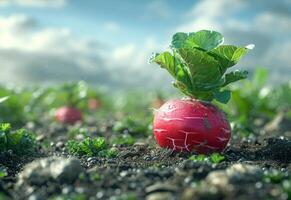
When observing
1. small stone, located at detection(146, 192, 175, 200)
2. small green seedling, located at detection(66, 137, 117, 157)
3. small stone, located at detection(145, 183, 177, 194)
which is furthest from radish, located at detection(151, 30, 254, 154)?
small stone, located at detection(146, 192, 175, 200)

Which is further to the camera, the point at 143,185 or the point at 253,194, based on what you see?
the point at 143,185

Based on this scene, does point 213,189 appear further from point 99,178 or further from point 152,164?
point 152,164

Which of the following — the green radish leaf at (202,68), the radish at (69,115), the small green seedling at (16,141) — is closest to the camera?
the green radish leaf at (202,68)

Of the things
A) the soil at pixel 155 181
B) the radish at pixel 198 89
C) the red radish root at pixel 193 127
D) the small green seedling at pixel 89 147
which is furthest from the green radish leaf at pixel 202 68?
the small green seedling at pixel 89 147

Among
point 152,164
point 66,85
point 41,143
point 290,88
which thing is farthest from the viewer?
point 290,88

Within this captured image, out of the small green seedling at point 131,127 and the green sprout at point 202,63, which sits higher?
the green sprout at point 202,63

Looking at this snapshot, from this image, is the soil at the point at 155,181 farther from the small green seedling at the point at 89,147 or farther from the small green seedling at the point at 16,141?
the small green seedling at the point at 16,141

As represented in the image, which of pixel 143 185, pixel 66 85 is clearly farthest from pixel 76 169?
pixel 66 85

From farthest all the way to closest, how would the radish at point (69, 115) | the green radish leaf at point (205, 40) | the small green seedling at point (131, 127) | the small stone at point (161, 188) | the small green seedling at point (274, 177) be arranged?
the radish at point (69, 115) → the small green seedling at point (131, 127) → the green radish leaf at point (205, 40) → the small green seedling at point (274, 177) → the small stone at point (161, 188)
